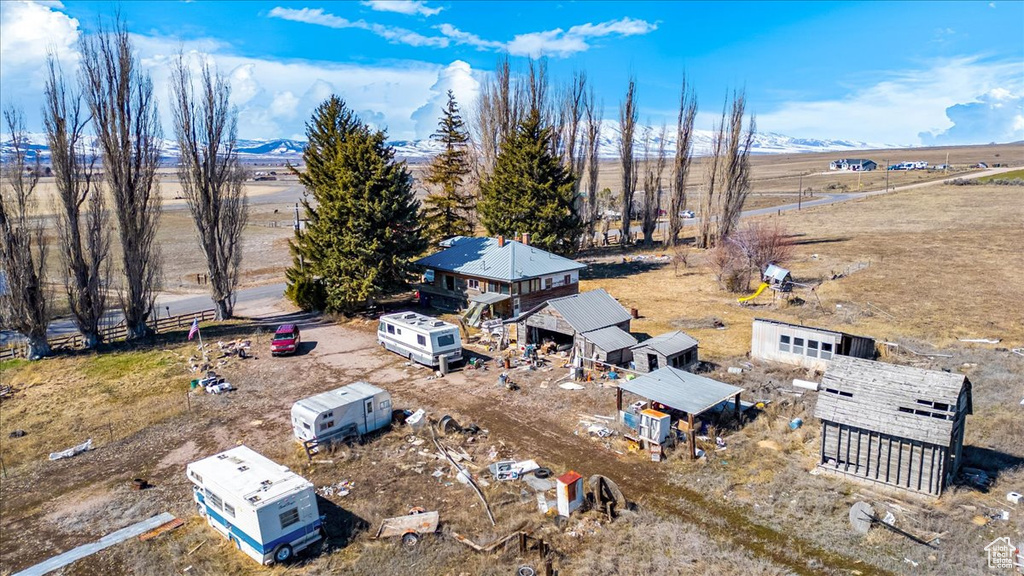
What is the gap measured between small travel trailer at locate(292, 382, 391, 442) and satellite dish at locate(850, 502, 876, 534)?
16.1 meters

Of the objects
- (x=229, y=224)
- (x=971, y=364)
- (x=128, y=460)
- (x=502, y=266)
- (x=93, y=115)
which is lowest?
(x=128, y=460)

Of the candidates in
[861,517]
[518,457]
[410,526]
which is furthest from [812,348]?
[410,526]

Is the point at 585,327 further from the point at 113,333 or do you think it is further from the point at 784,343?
the point at 113,333

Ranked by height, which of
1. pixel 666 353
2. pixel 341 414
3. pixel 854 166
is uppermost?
pixel 854 166

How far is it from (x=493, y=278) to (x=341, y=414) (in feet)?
57.3

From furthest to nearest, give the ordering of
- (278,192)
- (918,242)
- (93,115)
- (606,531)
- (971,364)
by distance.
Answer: (278,192) → (918,242) → (93,115) → (971,364) → (606,531)

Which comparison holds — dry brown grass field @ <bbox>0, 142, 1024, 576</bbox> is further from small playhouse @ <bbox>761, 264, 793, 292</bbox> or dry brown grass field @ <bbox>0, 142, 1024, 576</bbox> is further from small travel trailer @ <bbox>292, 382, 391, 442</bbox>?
small playhouse @ <bbox>761, 264, 793, 292</bbox>

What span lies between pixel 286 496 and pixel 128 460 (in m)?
10.7

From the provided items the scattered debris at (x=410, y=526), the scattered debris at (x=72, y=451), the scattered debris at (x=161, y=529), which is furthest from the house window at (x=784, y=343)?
the scattered debris at (x=72, y=451)

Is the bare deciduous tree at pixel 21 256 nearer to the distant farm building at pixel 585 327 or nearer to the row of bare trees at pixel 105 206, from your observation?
the row of bare trees at pixel 105 206

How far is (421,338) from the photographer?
94.3ft

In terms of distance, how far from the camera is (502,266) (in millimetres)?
37406

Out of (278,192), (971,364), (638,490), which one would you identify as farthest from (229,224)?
(278,192)

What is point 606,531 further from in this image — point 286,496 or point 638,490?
point 286,496
